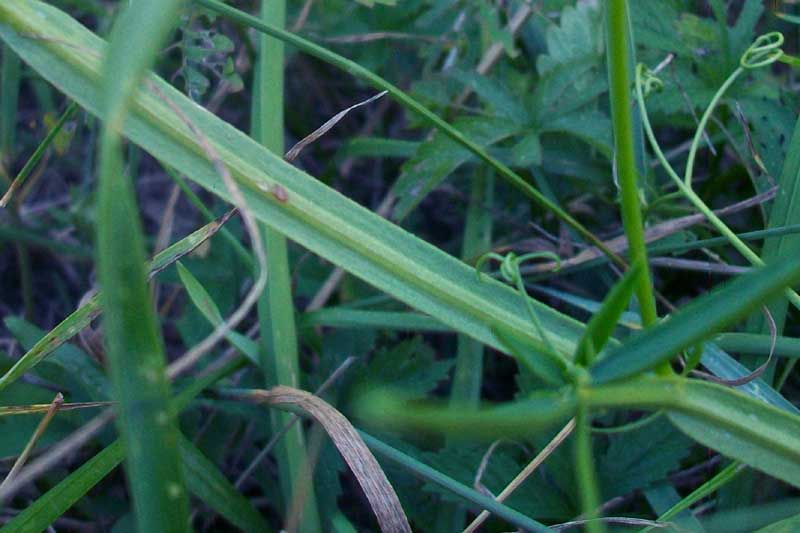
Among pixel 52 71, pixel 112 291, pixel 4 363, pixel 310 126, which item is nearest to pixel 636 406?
pixel 112 291

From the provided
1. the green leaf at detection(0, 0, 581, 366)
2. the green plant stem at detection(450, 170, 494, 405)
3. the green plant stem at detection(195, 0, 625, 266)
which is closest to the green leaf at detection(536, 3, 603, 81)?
the green plant stem at detection(450, 170, 494, 405)

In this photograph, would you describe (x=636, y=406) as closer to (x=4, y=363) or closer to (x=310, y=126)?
(x=4, y=363)

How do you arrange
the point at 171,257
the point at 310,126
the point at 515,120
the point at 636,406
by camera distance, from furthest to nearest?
the point at 310,126 → the point at 515,120 → the point at 171,257 → the point at 636,406

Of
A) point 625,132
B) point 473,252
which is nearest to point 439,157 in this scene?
point 473,252

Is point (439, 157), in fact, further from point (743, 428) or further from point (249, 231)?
point (743, 428)

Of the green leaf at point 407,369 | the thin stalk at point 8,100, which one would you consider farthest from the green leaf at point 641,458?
the thin stalk at point 8,100

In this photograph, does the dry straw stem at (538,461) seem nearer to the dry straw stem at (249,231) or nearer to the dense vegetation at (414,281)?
the dense vegetation at (414,281)

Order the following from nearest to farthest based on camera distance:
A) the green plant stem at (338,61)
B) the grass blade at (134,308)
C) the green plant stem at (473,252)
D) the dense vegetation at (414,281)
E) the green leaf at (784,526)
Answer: the grass blade at (134,308), the dense vegetation at (414,281), the green leaf at (784,526), the green plant stem at (338,61), the green plant stem at (473,252)
